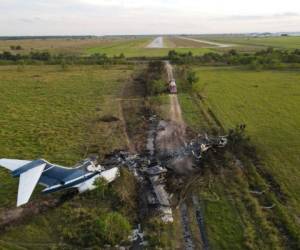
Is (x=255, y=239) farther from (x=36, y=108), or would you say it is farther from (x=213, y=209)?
(x=36, y=108)

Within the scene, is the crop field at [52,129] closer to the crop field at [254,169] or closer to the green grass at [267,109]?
the crop field at [254,169]

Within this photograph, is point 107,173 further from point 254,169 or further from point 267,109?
point 267,109

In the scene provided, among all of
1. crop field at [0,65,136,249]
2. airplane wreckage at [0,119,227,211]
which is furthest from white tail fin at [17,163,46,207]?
crop field at [0,65,136,249]

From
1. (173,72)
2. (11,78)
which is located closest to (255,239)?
(173,72)

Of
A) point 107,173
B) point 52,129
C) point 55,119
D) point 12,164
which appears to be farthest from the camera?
point 55,119

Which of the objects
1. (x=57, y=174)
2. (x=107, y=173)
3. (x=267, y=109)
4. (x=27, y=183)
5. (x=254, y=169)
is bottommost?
(x=254, y=169)

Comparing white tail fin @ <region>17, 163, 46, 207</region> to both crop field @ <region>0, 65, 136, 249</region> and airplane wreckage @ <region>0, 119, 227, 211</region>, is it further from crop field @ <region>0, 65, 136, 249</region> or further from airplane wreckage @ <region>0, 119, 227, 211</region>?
crop field @ <region>0, 65, 136, 249</region>

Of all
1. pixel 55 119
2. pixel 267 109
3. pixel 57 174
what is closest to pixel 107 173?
pixel 57 174
